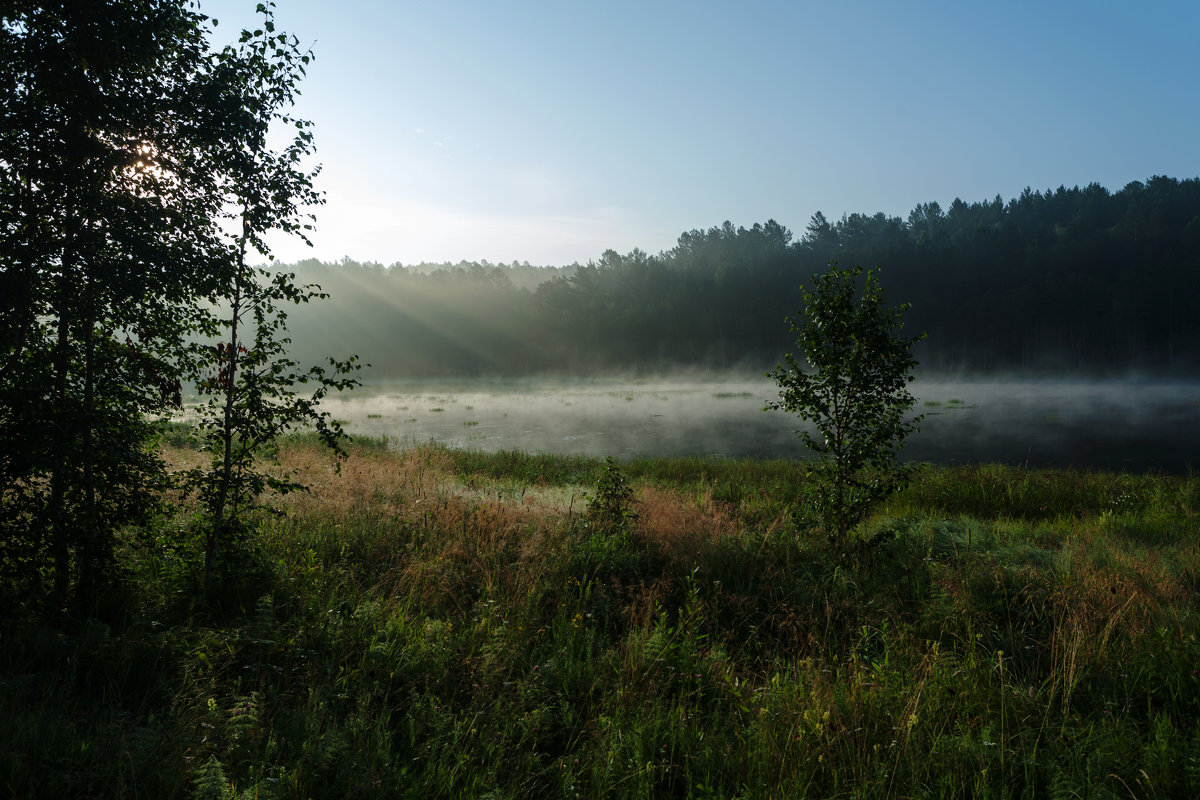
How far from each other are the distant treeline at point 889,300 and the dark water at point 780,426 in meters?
29.7

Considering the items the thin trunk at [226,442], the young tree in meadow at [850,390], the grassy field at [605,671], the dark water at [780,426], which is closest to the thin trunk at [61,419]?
the grassy field at [605,671]

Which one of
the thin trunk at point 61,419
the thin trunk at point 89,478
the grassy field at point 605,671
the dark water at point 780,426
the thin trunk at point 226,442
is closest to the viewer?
the grassy field at point 605,671

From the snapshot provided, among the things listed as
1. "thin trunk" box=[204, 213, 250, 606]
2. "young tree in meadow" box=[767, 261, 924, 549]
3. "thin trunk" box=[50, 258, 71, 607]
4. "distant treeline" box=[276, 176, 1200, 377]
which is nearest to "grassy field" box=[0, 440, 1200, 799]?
"thin trunk" box=[204, 213, 250, 606]

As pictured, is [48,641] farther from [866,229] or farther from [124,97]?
[866,229]

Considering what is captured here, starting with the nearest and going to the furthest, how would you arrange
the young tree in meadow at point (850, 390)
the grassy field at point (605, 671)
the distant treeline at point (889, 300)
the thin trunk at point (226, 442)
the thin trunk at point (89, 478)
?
the grassy field at point (605, 671) < the thin trunk at point (89, 478) < the thin trunk at point (226, 442) < the young tree in meadow at point (850, 390) < the distant treeline at point (889, 300)

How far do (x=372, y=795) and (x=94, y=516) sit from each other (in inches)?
153

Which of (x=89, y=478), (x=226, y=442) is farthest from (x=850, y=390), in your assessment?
(x=89, y=478)

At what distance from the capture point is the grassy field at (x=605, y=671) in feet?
12.5

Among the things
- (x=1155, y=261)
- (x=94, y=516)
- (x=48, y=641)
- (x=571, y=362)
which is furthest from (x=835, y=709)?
(x=1155, y=261)

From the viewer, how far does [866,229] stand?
120125mm

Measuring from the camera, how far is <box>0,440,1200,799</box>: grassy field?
3.80 metres

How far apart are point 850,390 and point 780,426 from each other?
32314 millimetres

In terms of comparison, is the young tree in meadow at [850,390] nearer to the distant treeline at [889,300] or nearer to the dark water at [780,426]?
the dark water at [780,426]

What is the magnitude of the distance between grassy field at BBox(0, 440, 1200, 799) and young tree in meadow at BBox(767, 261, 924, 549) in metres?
0.84
